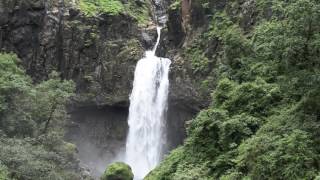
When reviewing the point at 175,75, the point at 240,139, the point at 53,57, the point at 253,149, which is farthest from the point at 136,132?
the point at 253,149

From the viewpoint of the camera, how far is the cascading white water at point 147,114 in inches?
1721

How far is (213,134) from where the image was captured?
76.9ft

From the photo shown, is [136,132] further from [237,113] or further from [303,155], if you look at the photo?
[303,155]

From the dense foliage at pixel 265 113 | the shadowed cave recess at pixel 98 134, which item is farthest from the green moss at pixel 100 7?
the dense foliage at pixel 265 113

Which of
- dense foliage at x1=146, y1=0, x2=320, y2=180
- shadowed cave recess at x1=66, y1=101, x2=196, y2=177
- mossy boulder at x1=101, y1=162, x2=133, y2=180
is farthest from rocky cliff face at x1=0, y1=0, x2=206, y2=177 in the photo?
dense foliage at x1=146, y1=0, x2=320, y2=180

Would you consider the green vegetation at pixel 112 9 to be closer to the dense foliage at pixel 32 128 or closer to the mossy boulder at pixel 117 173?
the dense foliage at pixel 32 128

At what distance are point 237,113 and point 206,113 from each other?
1.77 metres

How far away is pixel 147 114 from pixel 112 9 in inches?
452

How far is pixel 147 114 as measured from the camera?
44.8 m

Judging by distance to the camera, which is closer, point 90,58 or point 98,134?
point 90,58

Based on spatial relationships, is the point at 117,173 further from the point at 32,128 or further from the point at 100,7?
the point at 100,7

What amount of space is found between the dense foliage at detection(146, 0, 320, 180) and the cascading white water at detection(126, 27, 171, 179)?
614 inches

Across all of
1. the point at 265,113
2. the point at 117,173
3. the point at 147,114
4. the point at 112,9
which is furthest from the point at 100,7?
the point at 265,113

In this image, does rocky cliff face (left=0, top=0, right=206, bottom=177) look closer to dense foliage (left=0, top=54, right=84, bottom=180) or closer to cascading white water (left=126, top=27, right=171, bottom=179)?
cascading white water (left=126, top=27, right=171, bottom=179)
